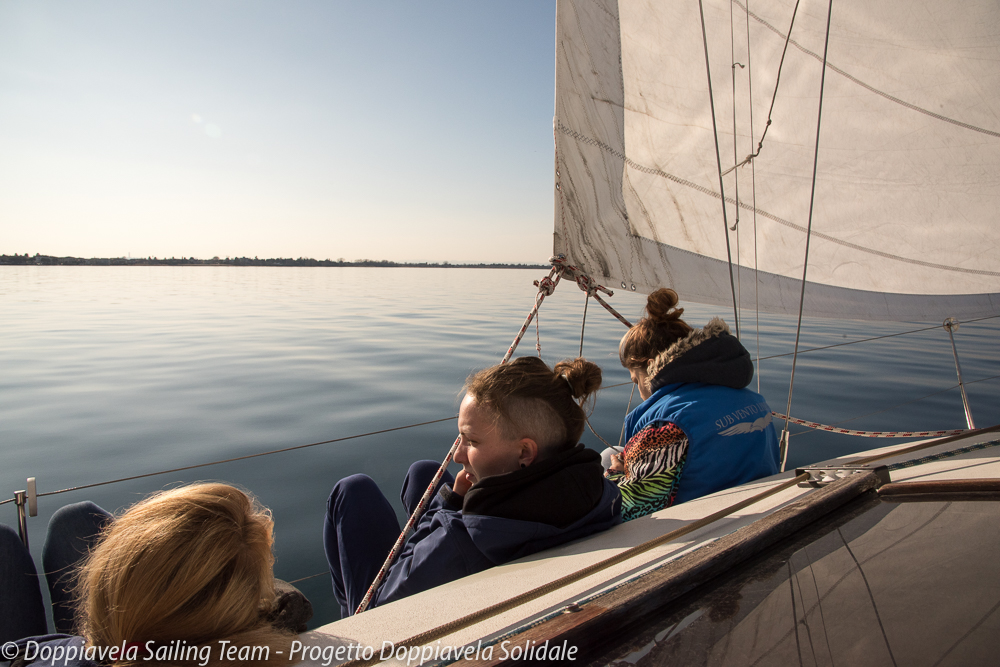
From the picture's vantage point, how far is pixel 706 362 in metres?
1.67

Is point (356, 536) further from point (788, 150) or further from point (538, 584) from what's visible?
point (788, 150)

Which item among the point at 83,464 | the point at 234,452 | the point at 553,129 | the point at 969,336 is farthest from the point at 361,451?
the point at 969,336

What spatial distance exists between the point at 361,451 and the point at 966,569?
10.7ft

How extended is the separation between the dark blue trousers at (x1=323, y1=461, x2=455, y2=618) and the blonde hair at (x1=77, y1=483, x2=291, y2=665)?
2.70 ft

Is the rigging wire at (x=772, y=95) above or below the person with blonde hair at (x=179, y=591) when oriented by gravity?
above

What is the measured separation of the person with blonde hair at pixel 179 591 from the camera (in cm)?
75

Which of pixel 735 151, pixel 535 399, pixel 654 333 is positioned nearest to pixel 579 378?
pixel 535 399

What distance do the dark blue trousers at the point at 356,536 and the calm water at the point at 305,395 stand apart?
1.47 ft

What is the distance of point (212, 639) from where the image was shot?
0.77m

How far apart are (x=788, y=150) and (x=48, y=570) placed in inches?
137

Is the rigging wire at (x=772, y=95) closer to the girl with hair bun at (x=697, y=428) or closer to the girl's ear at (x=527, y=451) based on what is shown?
the girl with hair bun at (x=697, y=428)

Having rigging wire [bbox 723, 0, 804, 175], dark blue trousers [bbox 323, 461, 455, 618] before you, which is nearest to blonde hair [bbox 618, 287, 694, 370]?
dark blue trousers [bbox 323, 461, 455, 618]

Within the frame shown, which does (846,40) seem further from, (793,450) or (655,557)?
(655,557)

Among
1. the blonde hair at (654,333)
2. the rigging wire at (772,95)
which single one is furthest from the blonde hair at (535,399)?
the rigging wire at (772,95)
